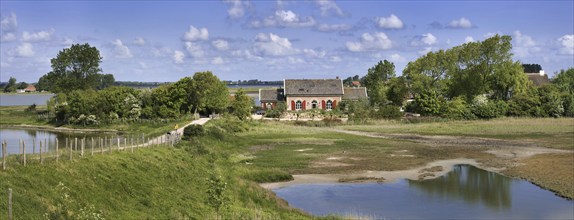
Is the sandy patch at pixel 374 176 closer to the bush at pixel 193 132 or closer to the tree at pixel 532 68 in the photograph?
the bush at pixel 193 132

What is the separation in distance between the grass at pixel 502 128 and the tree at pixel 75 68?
51196 millimetres

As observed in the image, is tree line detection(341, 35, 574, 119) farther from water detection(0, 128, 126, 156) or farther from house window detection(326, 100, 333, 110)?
water detection(0, 128, 126, 156)

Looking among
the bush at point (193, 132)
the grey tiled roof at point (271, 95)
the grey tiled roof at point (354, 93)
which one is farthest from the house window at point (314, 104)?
the bush at point (193, 132)

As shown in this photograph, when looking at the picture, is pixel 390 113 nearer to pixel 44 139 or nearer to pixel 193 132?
pixel 193 132

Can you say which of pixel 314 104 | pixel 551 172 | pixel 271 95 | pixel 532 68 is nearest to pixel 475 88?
pixel 314 104

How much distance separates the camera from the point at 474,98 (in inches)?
3730

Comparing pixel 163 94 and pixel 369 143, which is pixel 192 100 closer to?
pixel 163 94

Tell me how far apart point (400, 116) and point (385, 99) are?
18867 millimetres

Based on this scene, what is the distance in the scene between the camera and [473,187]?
130 feet

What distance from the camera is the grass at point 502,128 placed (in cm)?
6950

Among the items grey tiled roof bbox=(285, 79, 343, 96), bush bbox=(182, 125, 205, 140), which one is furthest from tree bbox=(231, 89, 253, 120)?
bush bbox=(182, 125, 205, 140)

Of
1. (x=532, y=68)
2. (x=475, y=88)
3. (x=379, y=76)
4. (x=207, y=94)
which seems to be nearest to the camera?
(x=207, y=94)

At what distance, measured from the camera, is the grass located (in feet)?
228

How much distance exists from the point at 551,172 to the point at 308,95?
6833 centimetres
